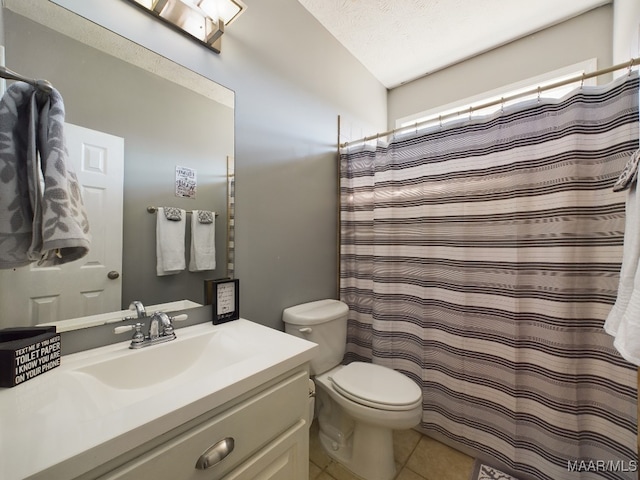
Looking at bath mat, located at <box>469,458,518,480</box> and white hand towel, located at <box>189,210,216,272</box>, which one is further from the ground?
white hand towel, located at <box>189,210,216,272</box>

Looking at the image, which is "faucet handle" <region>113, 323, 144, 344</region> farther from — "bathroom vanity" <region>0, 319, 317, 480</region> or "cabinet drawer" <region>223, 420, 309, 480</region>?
"cabinet drawer" <region>223, 420, 309, 480</region>

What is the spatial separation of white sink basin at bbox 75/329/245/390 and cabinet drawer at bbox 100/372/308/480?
18cm

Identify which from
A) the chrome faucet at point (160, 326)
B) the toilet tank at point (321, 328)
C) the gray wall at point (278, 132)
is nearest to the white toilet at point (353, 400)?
the toilet tank at point (321, 328)

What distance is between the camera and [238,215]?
49.2 inches

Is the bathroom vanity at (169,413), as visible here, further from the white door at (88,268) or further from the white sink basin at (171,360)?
the white door at (88,268)

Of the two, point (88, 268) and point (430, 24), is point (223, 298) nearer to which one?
point (88, 268)

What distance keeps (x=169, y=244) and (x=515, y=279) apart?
1.55 metres

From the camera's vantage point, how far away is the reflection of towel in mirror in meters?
0.56

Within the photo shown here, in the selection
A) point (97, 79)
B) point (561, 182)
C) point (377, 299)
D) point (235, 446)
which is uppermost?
point (97, 79)

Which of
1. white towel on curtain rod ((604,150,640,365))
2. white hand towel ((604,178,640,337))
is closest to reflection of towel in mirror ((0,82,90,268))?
white towel on curtain rod ((604,150,640,365))

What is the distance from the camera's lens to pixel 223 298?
3.70ft

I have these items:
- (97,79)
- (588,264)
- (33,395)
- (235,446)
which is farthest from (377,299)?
(97,79)

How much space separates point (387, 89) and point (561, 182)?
173 centimetres

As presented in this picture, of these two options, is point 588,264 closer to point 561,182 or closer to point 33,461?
point 561,182
